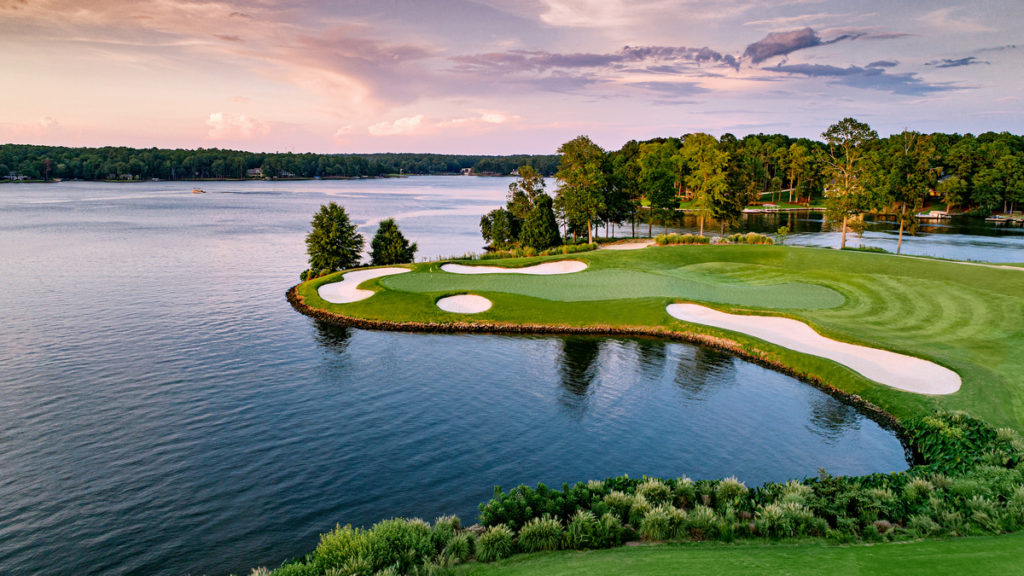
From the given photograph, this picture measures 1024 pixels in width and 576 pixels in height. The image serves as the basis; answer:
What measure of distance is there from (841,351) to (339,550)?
22624mm

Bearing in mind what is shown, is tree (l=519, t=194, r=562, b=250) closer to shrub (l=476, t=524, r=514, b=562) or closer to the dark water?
the dark water

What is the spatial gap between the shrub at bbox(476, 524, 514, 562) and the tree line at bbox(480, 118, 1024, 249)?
46.6 meters

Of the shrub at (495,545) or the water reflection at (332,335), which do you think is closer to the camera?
the shrub at (495,545)

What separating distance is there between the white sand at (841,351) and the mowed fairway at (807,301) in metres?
0.46

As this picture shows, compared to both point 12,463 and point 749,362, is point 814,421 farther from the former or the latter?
point 12,463

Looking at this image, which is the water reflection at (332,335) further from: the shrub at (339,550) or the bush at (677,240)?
the bush at (677,240)

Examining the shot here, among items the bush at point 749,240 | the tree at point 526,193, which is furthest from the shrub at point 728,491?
the tree at point 526,193

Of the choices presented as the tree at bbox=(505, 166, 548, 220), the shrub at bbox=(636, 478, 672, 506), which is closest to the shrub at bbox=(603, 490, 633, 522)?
the shrub at bbox=(636, 478, 672, 506)

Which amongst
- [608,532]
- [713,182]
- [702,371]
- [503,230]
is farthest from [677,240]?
[608,532]

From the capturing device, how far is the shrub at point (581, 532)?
10.0 meters

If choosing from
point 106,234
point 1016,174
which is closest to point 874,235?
point 1016,174

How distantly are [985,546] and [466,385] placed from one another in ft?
54.3

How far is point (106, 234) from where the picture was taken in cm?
6712

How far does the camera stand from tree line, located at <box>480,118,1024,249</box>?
51438 mm
